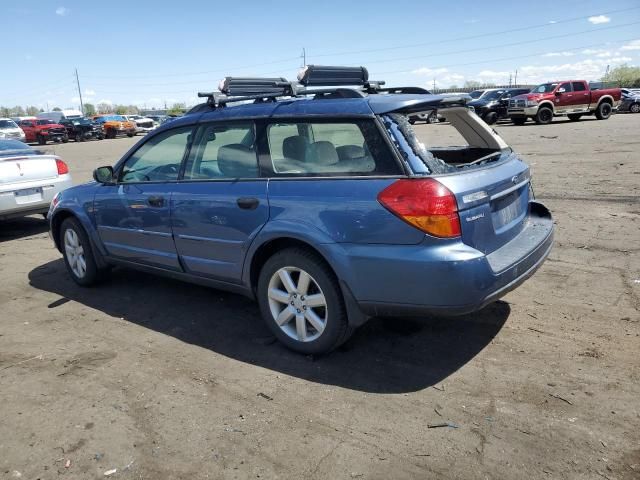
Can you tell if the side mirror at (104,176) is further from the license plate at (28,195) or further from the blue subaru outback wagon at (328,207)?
the license plate at (28,195)

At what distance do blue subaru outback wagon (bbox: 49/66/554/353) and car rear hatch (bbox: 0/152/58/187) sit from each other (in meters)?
3.82

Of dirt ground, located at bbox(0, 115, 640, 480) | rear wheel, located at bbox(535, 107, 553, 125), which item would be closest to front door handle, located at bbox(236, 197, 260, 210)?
dirt ground, located at bbox(0, 115, 640, 480)

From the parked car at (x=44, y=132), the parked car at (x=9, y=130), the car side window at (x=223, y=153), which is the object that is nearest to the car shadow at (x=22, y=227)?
the car side window at (x=223, y=153)

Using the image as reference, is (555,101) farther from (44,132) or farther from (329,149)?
(44,132)

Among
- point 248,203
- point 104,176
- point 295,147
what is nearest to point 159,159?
point 104,176

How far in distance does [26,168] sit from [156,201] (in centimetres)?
468

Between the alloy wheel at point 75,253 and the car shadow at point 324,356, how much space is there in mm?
225

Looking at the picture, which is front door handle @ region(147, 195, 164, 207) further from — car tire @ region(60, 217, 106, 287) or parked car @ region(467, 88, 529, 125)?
parked car @ region(467, 88, 529, 125)

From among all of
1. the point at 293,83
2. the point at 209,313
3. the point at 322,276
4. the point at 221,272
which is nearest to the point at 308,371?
the point at 322,276

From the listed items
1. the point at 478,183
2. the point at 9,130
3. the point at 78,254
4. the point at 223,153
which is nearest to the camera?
the point at 478,183

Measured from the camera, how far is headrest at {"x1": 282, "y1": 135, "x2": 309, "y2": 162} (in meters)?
3.61

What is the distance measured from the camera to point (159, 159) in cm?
459

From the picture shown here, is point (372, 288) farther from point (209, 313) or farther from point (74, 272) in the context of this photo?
point (74, 272)

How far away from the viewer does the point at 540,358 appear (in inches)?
135
